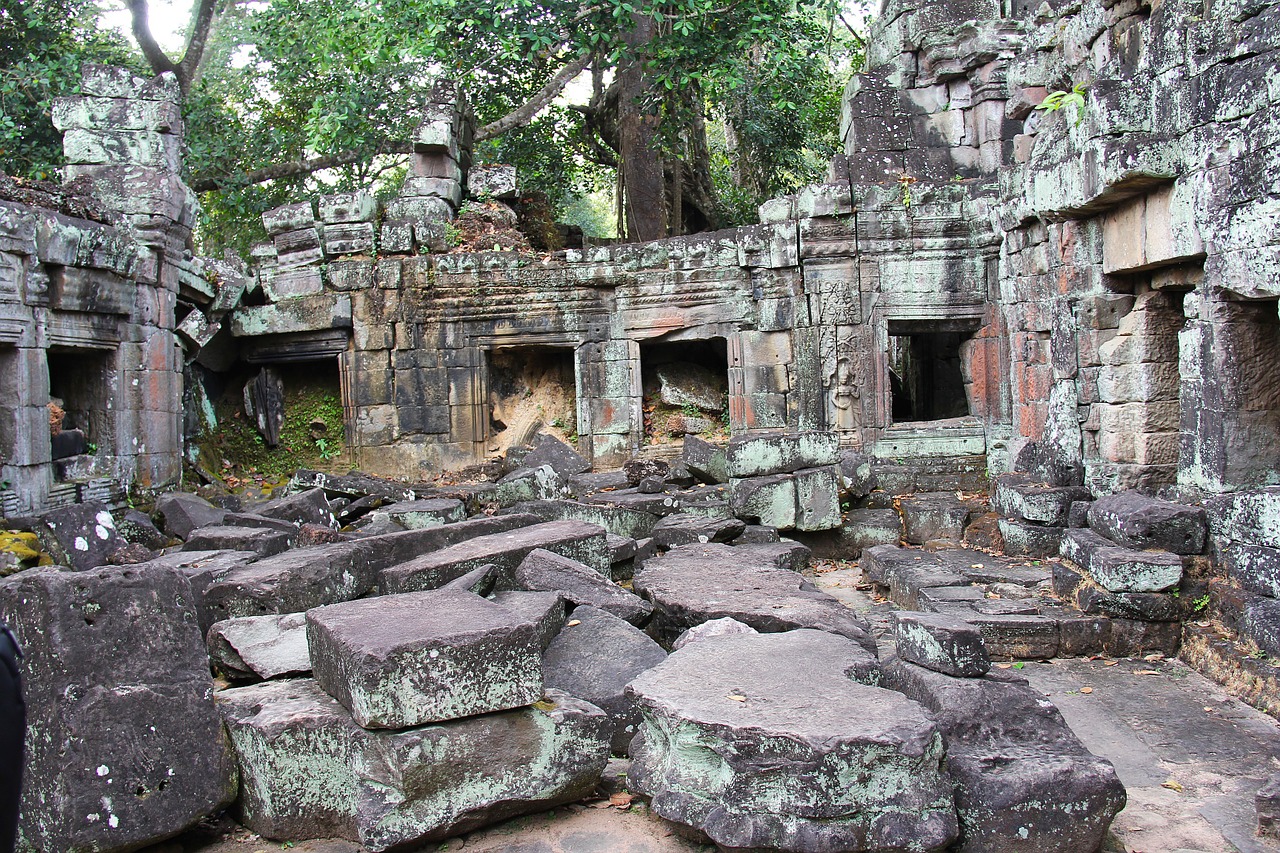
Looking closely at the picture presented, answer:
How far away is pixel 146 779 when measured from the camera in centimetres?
337

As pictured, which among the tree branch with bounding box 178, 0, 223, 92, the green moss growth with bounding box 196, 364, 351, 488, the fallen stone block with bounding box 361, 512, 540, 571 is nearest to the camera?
the fallen stone block with bounding box 361, 512, 540, 571

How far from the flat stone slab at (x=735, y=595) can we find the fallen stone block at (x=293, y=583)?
5.94 feet

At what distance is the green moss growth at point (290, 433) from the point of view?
1199cm

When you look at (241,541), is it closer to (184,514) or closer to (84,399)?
(184,514)

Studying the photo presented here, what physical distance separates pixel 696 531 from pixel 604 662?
3191 mm

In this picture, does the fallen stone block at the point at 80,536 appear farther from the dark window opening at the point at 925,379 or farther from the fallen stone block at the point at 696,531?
the dark window opening at the point at 925,379

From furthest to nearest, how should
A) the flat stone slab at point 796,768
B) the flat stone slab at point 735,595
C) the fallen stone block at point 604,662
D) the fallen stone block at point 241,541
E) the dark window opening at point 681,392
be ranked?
the dark window opening at point 681,392 < the fallen stone block at point 241,541 < the flat stone slab at point 735,595 < the fallen stone block at point 604,662 < the flat stone slab at point 796,768

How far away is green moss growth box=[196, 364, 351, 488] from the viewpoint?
12.0 m

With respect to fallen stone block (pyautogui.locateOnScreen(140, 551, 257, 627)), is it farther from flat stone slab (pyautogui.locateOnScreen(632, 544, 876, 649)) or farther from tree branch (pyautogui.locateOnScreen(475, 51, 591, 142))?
tree branch (pyautogui.locateOnScreen(475, 51, 591, 142))

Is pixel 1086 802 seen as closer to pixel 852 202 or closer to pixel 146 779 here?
pixel 146 779

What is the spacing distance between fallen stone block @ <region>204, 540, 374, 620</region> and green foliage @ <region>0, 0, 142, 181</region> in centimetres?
988

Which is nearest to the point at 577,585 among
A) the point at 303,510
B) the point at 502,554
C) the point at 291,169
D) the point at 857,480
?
the point at 502,554

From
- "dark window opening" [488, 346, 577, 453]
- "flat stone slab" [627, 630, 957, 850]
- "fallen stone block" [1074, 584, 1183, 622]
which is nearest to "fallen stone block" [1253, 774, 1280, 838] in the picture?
"flat stone slab" [627, 630, 957, 850]

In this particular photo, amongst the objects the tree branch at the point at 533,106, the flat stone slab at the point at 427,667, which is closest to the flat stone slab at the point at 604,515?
the flat stone slab at the point at 427,667
